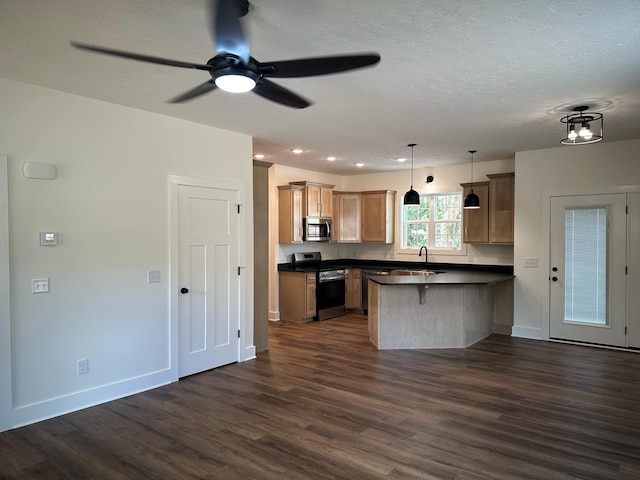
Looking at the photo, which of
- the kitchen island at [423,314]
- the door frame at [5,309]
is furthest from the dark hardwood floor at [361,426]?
the kitchen island at [423,314]

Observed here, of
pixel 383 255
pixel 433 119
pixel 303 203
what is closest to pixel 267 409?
pixel 433 119

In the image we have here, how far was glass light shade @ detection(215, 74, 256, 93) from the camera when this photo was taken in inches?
85.9

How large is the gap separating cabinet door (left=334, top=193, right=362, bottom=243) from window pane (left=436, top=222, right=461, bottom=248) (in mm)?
1521

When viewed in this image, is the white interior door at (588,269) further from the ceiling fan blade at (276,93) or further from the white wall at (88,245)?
the white wall at (88,245)

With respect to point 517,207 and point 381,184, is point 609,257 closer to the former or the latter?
point 517,207

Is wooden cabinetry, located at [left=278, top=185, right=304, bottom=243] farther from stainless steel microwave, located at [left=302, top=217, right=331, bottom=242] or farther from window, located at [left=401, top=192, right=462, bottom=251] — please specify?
window, located at [left=401, top=192, right=462, bottom=251]

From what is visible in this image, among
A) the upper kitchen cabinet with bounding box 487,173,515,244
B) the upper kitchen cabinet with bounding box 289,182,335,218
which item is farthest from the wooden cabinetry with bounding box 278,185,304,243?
the upper kitchen cabinet with bounding box 487,173,515,244

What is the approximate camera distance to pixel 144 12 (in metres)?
2.34

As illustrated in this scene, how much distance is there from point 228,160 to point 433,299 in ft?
10.4

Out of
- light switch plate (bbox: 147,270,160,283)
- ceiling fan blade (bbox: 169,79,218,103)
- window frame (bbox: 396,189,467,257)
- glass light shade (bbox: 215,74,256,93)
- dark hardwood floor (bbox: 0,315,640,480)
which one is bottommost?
dark hardwood floor (bbox: 0,315,640,480)

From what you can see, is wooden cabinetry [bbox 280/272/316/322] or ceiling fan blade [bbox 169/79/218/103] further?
wooden cabinetry [bbox 280/272/316/322]

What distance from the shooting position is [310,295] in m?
7.28

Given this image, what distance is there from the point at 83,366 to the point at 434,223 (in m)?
6.07

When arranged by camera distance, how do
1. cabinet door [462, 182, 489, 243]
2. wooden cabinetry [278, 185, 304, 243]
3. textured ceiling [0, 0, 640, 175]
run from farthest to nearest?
wooden cabinetry [278, 185, 304, 243] < cabinet door [462, 182, 489, 243] < textured ceiling [0, 0, 640, 175]
